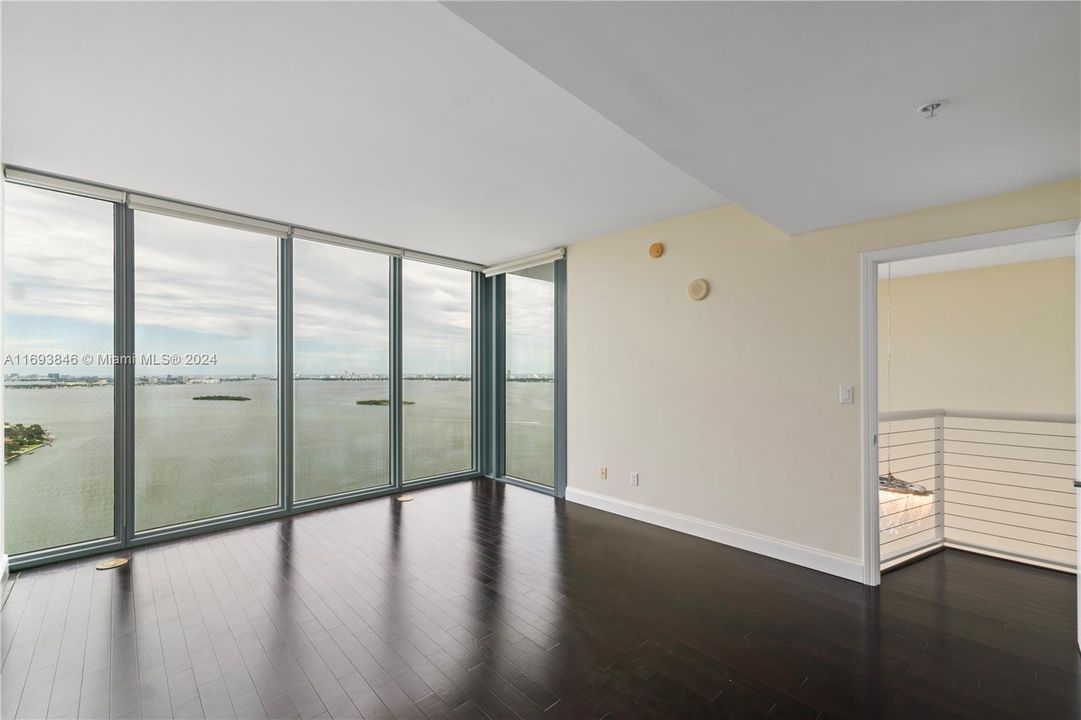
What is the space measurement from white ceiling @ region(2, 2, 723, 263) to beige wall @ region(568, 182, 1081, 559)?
0.66 metres

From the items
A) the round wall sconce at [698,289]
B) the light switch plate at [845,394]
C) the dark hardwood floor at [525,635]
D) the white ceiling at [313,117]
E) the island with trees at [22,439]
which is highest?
the white ceiling at [313,117]

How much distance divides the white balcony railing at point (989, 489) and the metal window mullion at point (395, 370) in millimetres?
4485

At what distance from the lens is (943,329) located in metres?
5.34

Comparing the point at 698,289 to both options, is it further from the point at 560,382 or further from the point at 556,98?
the point at 556,98

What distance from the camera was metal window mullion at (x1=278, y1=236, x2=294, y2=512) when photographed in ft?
14.5

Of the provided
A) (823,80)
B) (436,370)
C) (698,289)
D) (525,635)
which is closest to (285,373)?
(436,370)

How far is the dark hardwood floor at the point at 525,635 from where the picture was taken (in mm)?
1955

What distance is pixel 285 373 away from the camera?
4430mm

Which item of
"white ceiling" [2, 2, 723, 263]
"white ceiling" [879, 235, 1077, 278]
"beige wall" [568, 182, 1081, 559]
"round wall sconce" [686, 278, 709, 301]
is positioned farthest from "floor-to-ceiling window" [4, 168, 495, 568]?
"white ceiling" [879, 235, 1077, 278]

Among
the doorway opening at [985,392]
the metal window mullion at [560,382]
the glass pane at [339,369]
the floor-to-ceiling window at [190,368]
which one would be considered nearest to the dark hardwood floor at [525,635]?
the floor-to-ceiling window at [190,368]

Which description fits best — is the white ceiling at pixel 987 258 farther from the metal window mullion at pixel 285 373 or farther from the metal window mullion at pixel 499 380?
the metal window mullion at pixel 285 373

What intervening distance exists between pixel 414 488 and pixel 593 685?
3664 millimetres

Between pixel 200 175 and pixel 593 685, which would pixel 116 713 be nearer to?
pixel 593 685

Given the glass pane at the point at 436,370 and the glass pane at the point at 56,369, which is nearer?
the glass pane at the point at 56,369
